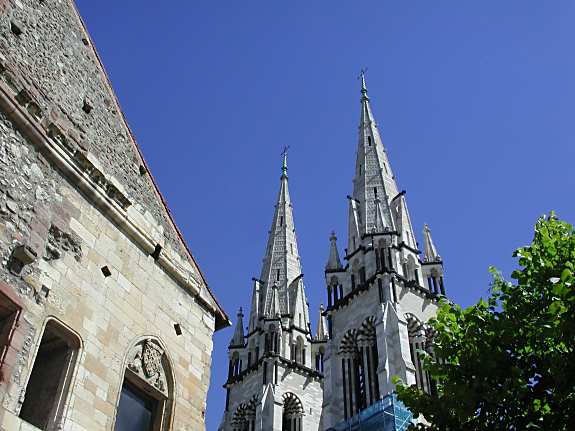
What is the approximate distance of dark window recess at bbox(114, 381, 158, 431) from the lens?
767 centimetres

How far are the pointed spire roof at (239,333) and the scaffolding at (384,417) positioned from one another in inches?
564

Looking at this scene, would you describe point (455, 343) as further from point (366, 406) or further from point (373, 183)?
point (373, 183)

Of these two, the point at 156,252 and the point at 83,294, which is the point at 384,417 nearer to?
the point at 156,252

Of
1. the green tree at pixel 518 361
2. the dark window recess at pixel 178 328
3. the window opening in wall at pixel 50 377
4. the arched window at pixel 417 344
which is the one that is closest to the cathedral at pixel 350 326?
the arched window at pixel 417 344

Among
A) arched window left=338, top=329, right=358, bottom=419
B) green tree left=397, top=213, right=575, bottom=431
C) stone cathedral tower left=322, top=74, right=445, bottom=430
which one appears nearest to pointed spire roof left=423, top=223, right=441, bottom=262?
stone cathedral tower left=322, top=74, right=445, bottom=430

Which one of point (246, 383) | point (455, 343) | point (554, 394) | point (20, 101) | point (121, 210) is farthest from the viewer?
point (246, 383)

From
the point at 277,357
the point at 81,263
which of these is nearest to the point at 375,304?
the point at 277,357

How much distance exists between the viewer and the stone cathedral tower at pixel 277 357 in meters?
38.3

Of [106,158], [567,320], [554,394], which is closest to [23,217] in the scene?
[106,158]

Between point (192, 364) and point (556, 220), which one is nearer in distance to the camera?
point (192, 364)

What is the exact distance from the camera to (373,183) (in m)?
42.3

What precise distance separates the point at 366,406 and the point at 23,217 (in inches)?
1067

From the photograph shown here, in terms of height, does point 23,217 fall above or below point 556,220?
below

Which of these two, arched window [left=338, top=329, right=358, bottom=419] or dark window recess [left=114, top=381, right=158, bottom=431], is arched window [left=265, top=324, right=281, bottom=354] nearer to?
arched window [left=338, top=329, right=358, bottom=419]
